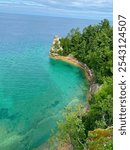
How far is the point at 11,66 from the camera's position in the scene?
47188mm

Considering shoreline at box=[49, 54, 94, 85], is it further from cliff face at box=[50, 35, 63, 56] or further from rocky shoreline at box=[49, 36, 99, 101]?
cliff face at box=[50, 35, 63, 56]

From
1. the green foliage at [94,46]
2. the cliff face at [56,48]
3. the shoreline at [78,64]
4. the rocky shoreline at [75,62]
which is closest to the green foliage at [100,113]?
the rocky shoreline at [75,62]

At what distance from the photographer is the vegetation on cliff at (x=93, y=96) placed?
1842 cm

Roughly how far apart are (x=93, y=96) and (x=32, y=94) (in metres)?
8.47

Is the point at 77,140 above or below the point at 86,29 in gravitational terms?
below

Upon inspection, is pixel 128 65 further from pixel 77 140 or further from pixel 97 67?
pixel 97 67

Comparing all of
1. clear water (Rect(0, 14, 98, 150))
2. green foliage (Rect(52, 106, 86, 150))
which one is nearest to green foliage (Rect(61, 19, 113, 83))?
clear water (Rect(0, 14, 98, 150))

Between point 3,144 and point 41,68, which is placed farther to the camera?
point 41,68

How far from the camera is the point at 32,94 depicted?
3378cm

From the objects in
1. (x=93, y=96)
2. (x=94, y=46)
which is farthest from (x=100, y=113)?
(x=94, y=46)

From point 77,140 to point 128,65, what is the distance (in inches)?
661

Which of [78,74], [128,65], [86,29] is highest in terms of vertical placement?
[128,65]

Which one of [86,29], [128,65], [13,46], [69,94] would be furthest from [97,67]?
[128,65]

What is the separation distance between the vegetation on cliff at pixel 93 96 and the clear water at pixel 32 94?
7.05 feet
